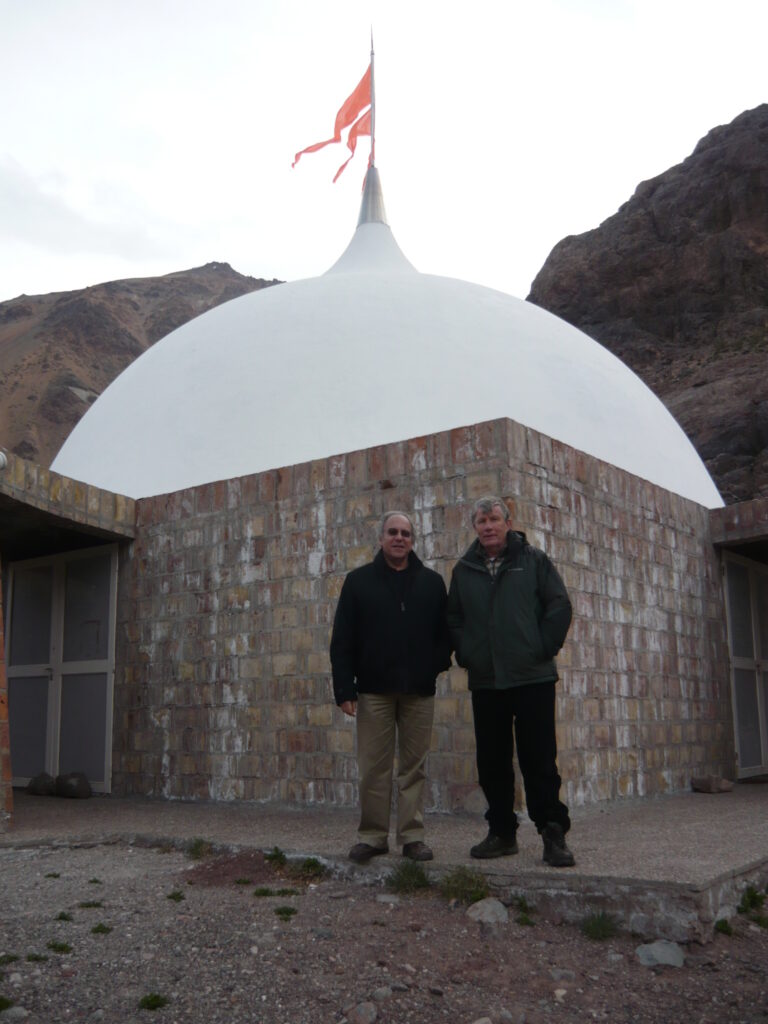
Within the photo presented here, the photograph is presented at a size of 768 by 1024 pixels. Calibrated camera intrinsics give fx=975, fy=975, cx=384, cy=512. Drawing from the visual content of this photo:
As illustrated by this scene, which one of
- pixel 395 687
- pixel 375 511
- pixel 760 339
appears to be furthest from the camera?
pixel 760 339

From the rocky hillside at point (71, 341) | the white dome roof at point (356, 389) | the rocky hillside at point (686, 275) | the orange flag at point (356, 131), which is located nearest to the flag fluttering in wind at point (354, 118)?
the orange flag at point (356, 131)

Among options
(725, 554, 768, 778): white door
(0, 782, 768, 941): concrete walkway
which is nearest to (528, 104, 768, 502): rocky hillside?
(725, 554, 768, 778): white door

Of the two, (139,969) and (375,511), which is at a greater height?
(375,511)

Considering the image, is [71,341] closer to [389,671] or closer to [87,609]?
[87,609]

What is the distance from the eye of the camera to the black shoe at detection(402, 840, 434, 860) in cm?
425

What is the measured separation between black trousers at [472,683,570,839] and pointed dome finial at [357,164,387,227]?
32.5 ft

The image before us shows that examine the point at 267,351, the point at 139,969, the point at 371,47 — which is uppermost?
the point at 371,47

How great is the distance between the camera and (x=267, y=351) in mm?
9656

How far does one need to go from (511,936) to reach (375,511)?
3.50 m

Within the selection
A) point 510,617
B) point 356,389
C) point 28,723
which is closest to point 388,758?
point 510,617

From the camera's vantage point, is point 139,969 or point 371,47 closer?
point 139,969

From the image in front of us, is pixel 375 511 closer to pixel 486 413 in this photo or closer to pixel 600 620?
pixel 600 620

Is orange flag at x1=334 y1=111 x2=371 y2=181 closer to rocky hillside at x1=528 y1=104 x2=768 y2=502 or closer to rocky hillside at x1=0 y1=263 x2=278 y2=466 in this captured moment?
rocky hillside at x1=528 y1=104 x2=768 y2=502

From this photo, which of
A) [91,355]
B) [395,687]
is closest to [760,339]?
[395,687]
